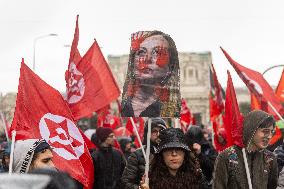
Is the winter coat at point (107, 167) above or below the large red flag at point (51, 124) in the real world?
below

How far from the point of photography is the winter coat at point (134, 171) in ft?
15.4

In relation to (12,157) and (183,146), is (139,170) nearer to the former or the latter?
(183,146)

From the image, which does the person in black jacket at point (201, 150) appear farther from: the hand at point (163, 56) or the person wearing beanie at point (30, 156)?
the person wearing beanie at point (30, 156)

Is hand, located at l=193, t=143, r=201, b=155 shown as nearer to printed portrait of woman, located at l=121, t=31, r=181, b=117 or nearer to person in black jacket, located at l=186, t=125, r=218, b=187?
person in black jacket, located at l=186, t=125, r=218, b=187

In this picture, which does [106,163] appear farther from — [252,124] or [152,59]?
[252,124]

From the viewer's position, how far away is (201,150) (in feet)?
19.2

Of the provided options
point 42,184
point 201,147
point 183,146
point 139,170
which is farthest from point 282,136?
point 42,184

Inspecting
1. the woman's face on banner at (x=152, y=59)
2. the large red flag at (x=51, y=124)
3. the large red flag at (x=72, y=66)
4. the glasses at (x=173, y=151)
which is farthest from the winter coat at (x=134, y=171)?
the large red flag at (x=72, y=66)

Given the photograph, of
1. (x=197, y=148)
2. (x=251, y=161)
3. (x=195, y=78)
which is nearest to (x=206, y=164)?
(x=197, y=148)

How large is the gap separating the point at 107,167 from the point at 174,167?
9.99 feet

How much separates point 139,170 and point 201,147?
1303mm

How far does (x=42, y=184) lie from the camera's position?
1.16 meters

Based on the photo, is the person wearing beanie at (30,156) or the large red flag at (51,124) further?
the large red flag at (51,124)

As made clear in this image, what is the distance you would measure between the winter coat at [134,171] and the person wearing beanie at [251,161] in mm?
897
